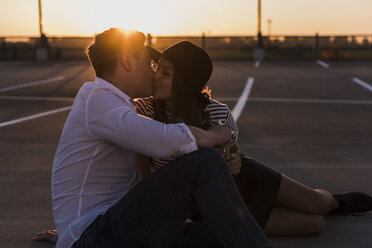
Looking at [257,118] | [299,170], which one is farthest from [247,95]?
[299,170]

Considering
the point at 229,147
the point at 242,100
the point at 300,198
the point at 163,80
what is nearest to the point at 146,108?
the point at 163,80

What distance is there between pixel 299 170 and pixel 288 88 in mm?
10159

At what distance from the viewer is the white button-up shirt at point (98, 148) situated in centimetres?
284

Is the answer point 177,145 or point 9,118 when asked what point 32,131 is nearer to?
point 9,118

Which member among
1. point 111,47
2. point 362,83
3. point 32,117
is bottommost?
point 362,83

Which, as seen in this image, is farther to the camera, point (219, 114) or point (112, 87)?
point (219, 114)

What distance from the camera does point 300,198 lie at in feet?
13.6

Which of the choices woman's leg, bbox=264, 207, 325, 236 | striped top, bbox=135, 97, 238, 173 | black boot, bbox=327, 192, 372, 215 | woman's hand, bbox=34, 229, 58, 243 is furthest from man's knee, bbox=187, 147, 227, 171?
black boot, bbox=327, 192, 372, 215

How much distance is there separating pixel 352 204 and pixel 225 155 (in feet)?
5.70

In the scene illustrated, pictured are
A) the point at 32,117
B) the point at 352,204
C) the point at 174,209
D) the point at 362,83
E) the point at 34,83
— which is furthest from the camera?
the point at 34,83

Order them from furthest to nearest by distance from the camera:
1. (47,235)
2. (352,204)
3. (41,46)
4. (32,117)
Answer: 1. (41,46)
2. (32,117)
3. (352,204)
4. (47,235)

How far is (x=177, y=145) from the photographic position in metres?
2.85

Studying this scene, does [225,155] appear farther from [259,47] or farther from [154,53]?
[259,47]

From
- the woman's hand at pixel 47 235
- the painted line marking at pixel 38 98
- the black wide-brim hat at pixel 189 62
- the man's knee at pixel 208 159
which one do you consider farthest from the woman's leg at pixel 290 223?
the painted line marking at pixel 38 98
